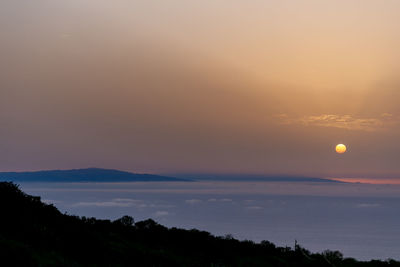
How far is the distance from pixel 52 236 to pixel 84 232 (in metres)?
2.12

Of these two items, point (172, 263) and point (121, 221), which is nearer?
point (172, 263)

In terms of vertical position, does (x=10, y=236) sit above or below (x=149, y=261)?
above

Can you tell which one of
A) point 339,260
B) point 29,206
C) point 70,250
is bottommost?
point 339,260

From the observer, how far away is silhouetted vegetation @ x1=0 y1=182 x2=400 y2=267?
15.8m

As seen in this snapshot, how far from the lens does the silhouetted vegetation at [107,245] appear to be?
15.8 m

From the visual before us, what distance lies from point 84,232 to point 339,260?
642 inches

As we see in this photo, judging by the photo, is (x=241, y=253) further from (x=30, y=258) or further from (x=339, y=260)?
(x=30, y=258)

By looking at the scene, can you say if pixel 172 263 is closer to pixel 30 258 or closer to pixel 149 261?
pixel 149 261

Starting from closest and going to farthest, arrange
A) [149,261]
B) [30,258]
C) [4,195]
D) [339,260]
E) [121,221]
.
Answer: [30,258]
[149,261]
[4,195]
[339,260]
[121,221]

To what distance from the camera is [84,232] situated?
20.0 m

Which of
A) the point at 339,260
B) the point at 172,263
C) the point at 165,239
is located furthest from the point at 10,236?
the point at 339,260

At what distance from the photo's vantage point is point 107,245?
2008cm

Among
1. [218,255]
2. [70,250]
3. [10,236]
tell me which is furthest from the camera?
[218,255]

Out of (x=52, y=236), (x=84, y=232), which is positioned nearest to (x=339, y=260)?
(x=84, y=232)
